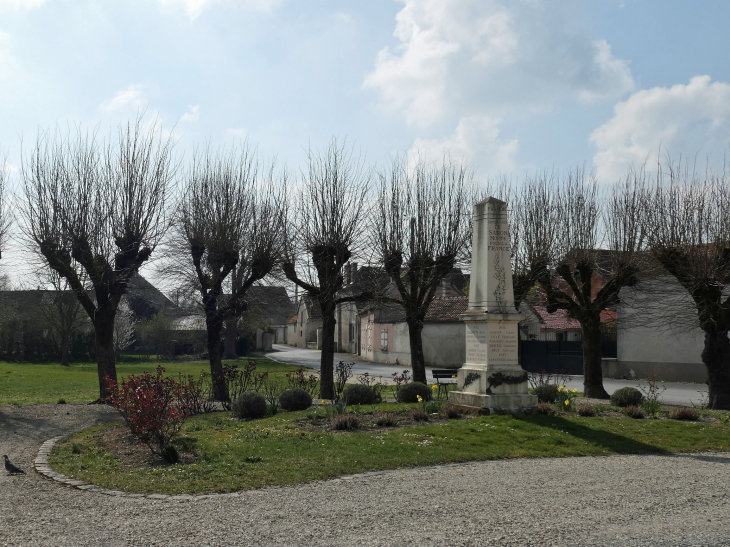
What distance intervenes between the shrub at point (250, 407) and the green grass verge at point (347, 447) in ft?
2.10

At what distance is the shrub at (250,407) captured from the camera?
12.7 meters

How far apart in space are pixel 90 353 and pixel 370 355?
19039mm

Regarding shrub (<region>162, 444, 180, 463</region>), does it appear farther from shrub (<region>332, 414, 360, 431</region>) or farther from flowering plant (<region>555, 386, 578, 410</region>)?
flowering plant (<region>555, 386, 578, 410</region>)

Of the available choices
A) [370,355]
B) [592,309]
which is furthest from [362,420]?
[370,355]

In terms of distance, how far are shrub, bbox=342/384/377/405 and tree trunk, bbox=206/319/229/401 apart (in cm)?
385

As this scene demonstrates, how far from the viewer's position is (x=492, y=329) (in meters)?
12.0

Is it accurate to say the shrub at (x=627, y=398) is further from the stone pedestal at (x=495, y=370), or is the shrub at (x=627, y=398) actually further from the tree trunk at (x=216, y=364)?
the tree trunk at (x=216, y=364)

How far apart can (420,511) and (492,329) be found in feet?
21.6

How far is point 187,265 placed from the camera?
18.8 m

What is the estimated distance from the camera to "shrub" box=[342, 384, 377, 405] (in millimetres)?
14352

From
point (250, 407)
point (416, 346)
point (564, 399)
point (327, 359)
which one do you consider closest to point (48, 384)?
point (327, 359)

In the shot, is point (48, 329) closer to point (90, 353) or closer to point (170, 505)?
point (90, 353)

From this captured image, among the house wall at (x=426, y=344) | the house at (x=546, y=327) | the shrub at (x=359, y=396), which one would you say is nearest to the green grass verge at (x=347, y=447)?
the shrub at (x=359, y=396)

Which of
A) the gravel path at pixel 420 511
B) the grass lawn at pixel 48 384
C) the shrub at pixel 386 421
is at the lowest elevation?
the grass lawn at pixel 48 384
